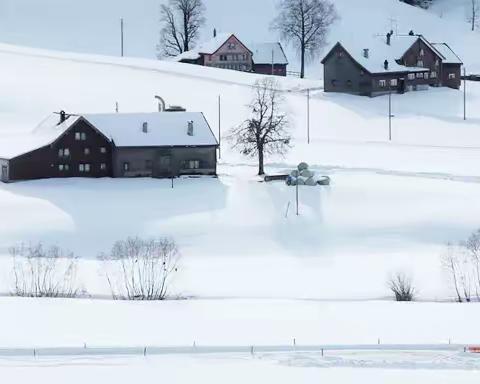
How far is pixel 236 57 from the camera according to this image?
95625mm

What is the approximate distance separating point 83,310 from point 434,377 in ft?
38.1

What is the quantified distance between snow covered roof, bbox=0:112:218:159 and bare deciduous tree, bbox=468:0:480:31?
211ft

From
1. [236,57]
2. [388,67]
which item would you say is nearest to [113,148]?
[388,67]

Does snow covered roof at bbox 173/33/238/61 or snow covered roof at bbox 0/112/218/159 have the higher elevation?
snow covered roof at bbox 173/33/238/61

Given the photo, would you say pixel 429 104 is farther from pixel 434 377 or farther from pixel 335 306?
pixel 434 377

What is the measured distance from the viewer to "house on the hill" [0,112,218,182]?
5400cm

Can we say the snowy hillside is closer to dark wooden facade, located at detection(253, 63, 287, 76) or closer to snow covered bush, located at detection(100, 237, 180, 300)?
dark wooden facade, located at detection(253, 63, 287, 76)

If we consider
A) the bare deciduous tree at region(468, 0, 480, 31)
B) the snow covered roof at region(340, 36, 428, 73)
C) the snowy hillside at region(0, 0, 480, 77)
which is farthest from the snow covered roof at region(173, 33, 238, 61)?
the bare deciduous tree at region(468, 0, 480, 31)

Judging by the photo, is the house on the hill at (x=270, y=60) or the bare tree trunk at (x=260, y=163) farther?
the house on the hill at (x=270, y=60)

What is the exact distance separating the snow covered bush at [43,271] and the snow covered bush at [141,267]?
1.38 m

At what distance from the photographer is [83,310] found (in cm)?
3534

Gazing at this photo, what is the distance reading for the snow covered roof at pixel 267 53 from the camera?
9625 centimetres

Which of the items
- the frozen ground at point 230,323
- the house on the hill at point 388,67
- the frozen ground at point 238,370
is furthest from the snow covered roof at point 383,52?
the frozen ground at point 238,370

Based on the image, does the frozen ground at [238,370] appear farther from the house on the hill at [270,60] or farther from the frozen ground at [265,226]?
the house on the hill at [270,60]
